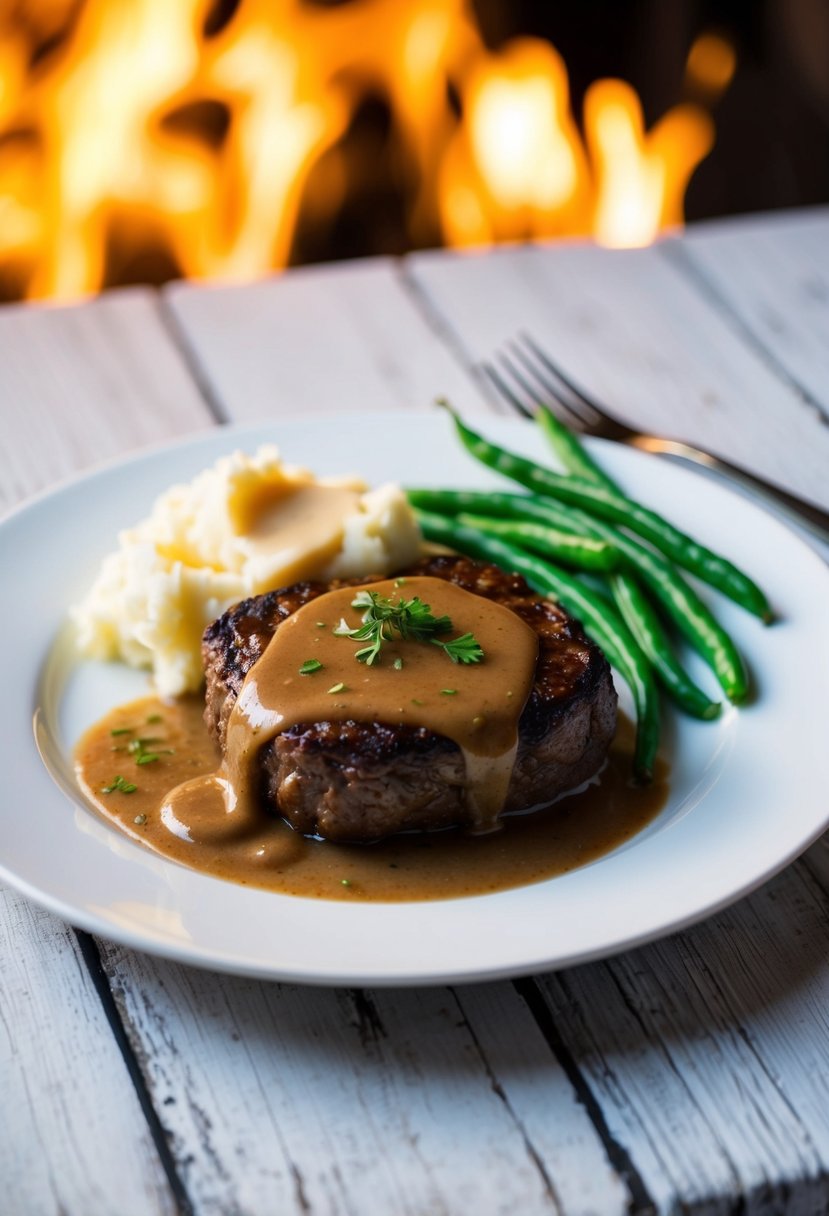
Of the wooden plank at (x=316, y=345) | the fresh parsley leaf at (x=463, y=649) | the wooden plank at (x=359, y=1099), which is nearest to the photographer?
the wooden plank at (x=359, y=1099)

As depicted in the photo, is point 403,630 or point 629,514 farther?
point 629,514

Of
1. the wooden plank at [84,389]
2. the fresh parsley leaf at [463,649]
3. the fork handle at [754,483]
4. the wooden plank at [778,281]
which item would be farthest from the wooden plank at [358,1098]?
the wooden plank at [778,281]

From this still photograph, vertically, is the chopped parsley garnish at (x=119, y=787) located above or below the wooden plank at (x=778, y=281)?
below

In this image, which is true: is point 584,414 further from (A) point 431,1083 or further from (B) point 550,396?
(A) point 431,1083

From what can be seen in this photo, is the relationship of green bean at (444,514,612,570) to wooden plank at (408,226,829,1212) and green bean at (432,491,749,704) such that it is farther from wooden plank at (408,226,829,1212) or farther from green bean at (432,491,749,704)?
wooden plank at (408,226,829,1212)

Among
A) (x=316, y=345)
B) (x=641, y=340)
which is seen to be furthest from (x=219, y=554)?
(x=641, y=340)

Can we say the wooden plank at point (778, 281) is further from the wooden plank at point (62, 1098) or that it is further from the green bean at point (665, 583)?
the wooden plank at point (62, 1098)

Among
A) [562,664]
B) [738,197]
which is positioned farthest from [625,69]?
[562,664]
